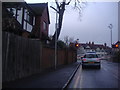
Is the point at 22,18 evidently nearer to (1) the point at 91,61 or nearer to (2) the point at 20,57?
(1) the point at 91,61

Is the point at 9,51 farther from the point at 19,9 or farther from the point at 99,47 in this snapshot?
the point at 99,47

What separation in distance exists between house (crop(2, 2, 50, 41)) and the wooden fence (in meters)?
1.79

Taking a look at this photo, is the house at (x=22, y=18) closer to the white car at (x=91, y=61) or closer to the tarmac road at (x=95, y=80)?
the tarmac road at (x=95, y=80)

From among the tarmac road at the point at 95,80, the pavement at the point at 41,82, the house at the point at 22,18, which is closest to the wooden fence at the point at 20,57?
the pavement at the point at 41,82

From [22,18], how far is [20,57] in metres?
10.6

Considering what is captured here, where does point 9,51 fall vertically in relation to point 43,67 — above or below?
above

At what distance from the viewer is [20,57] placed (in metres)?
8.25

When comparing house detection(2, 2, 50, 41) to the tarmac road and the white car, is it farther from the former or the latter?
the white car

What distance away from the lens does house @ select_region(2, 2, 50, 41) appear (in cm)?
1025

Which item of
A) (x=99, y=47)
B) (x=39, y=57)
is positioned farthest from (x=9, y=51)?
(x=99, y=47)

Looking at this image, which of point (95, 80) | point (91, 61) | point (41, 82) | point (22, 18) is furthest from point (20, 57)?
point (22, 18)

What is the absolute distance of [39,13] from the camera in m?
24.2

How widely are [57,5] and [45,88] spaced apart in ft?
52.1

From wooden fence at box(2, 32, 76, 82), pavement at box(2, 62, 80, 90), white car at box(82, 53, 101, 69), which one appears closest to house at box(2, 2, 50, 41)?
wooden fence at box(2, 32, 76, 82)
